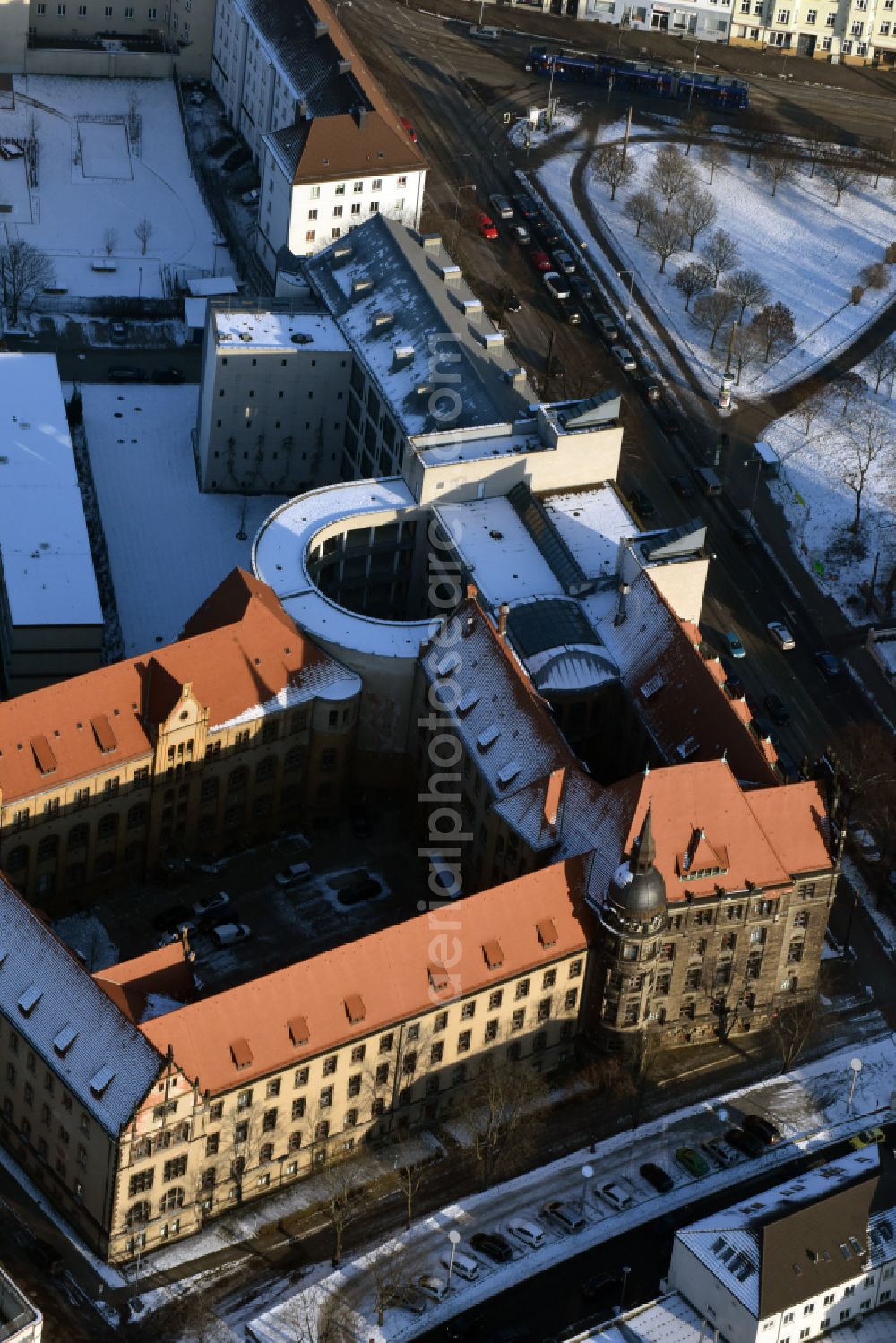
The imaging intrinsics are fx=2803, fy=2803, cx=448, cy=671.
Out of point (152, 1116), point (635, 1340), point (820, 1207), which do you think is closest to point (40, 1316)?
point (152, 1116)

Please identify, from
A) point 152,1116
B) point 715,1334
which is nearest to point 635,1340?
point 715,1334

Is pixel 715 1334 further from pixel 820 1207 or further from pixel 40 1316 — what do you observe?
pixel 40 1316

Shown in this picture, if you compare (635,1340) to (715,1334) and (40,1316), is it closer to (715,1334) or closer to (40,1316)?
(715,1334)

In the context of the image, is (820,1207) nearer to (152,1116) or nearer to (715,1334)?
(715,1334)

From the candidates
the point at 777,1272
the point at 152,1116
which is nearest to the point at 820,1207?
the point at 777,1272

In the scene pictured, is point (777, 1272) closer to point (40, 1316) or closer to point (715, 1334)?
point (715, 1334)
